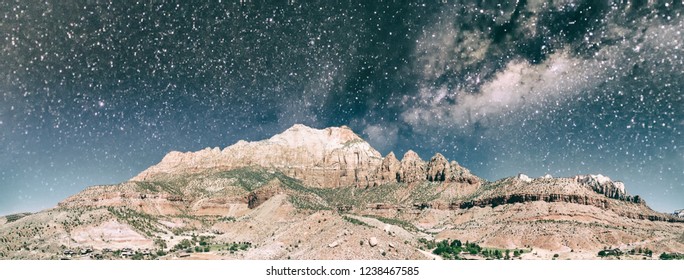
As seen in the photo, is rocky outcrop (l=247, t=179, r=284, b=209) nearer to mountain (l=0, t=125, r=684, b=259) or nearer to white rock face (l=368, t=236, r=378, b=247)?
mountain (l=0, t=125, r=684, b=259)

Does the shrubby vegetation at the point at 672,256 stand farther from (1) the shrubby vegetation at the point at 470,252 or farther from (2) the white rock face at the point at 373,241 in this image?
(2) the white rock face at the point at 373,241

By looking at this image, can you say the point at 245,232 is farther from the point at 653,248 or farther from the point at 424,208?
the point at 653,248

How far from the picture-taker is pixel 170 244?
10556 centimetres

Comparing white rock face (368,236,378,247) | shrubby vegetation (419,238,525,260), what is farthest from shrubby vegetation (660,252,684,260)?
white rock face (368,236,378,247)

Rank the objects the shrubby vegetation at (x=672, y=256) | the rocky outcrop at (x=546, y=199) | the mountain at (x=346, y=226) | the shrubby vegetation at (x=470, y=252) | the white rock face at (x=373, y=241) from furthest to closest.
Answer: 1. the rocky outcrop at (x=546, y=199)
2. the shrubby vegetation at (x=470, y=252)
3. the shrubby vegetation at (x=672, y=256)
4. the mountain at (x=346, y=226)
5. the white rock face at (x=373, y=241)

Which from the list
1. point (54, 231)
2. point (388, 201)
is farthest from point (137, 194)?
point (388, 201)

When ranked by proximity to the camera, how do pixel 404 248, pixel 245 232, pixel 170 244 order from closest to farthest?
pixel 404 248
pixel 170 244
pixel 245 232

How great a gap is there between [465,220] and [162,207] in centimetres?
11174

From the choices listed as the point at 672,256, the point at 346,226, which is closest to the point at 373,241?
the point at 346,226

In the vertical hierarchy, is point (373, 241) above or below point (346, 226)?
below

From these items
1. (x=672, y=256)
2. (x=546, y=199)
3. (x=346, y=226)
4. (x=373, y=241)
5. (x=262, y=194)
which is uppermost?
(x=262, y=194)

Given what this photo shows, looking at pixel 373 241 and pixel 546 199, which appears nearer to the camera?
pixel 373 241

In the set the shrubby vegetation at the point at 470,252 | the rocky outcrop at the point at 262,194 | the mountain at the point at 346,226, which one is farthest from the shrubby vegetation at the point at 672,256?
the rocky outcrop at the point at 262,194

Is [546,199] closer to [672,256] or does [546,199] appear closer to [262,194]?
[672,256]
